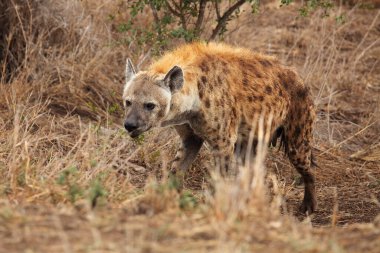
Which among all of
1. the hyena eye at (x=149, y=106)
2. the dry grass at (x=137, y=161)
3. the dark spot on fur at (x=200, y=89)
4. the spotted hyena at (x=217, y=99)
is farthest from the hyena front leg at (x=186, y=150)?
the hyena eye at (x=149, y=106)

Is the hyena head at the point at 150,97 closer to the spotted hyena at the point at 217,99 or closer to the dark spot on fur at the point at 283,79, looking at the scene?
the spotted hyena at the point at 217,99

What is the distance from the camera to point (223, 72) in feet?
18.8

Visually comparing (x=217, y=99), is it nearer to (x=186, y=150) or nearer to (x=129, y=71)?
(x=186, y=150)

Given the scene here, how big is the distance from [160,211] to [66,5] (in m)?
5.12

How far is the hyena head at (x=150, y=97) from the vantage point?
209 inches

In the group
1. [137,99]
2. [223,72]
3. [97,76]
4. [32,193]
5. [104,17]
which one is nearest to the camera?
[32,193]

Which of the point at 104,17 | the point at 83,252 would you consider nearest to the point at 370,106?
the point at 104,17

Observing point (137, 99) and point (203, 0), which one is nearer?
point (137, 99)

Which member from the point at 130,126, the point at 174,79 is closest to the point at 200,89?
the point at 174,79

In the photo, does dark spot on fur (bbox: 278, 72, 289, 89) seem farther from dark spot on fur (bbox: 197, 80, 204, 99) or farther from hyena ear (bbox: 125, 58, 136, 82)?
hyena ear (bbox: 125, 58, 136, 82)

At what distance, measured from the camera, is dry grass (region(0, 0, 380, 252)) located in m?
3.28

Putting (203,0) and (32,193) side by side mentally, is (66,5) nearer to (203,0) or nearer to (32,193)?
(203,0)

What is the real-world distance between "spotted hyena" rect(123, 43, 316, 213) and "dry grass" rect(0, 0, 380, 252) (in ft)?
1.17

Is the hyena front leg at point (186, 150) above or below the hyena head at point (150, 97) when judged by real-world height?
below
